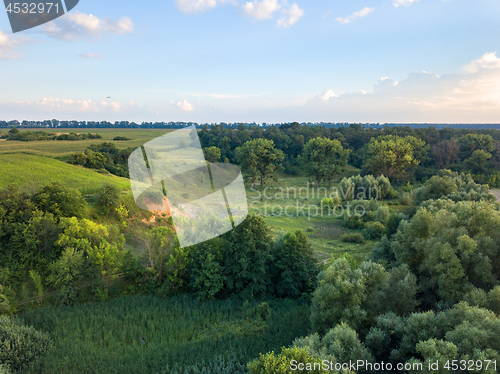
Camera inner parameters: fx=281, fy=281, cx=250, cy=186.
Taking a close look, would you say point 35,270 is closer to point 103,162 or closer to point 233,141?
point 103,162

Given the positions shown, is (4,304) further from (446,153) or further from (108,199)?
(446,153)

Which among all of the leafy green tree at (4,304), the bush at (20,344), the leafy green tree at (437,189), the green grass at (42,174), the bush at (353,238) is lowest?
the bush at (353,238)

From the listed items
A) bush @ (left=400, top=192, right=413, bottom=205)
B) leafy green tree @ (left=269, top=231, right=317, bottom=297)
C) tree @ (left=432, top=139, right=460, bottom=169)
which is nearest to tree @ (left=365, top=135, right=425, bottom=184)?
tree @ (left=432, top=139, right=460, bottom=169)

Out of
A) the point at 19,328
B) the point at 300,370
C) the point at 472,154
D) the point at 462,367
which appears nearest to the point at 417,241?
the point at 462,367

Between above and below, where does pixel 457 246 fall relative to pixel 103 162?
below

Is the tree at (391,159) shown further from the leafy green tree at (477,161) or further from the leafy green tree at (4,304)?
the leafy green tree at (4,304)

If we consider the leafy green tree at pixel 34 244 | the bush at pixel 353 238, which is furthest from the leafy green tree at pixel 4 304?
the bush at pixel 353 238
